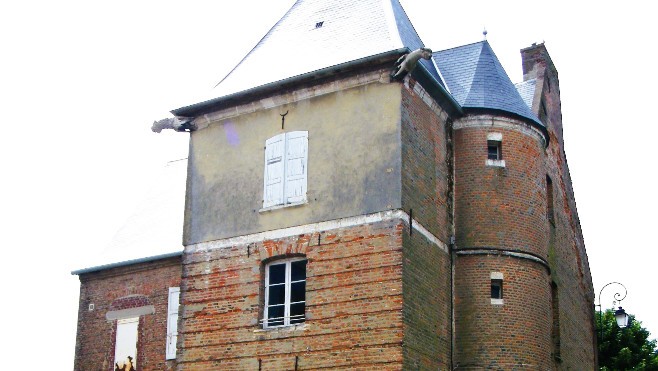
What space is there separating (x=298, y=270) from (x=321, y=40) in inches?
212

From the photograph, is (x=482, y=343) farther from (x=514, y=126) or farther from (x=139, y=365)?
(x=139, y=365)

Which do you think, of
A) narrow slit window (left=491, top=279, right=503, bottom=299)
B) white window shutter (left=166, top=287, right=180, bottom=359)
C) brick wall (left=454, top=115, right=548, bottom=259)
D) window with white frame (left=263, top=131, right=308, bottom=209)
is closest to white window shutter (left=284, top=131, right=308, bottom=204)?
window with white frame (left=263, top=131, right=308, bottom=209)

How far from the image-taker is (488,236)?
2025 centimetres

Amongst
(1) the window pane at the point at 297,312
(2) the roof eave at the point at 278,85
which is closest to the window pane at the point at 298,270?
(1) the window pane at the point at 297,312

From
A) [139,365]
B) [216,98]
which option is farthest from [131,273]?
[216,98]

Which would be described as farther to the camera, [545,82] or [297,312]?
[545,82]

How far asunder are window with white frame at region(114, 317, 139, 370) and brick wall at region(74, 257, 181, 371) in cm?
16

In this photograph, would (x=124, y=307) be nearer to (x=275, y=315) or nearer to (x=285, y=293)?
(x=275, y=315)

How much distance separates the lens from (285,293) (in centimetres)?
1923

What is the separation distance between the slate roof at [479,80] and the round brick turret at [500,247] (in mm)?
356

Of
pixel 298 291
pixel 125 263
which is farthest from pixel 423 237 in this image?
pixel 125 263

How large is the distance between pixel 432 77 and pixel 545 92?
773 centimetres

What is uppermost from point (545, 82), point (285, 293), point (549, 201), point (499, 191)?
point (545, 82)

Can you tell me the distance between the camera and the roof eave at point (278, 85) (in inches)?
749
